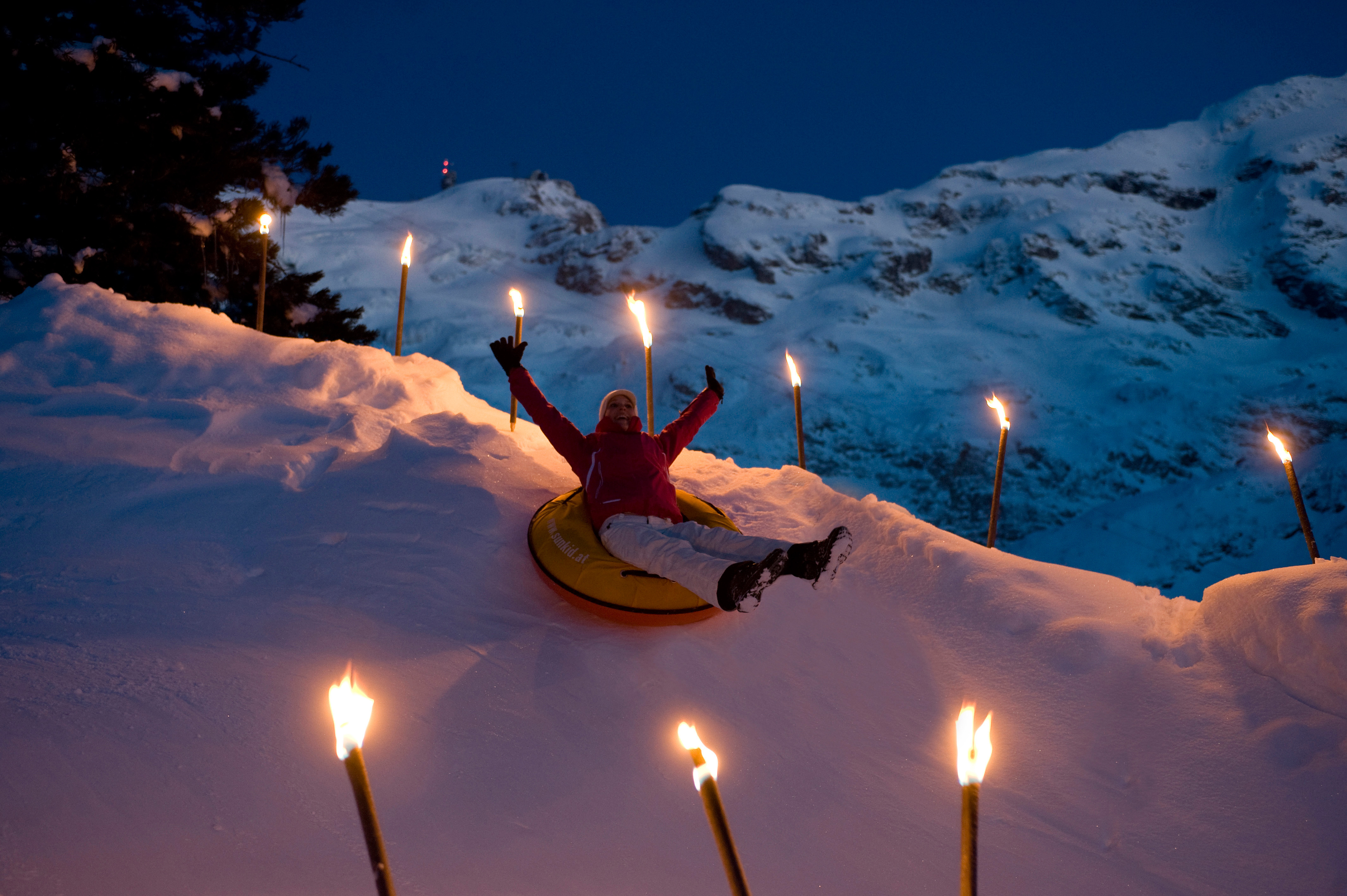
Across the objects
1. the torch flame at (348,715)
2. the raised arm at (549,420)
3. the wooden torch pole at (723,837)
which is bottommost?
the raised arm at (549,420)

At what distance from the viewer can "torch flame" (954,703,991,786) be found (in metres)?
1.09

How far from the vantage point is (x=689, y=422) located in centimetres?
407

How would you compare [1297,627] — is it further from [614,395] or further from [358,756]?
[358,756]

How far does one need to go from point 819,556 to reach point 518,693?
114 cm

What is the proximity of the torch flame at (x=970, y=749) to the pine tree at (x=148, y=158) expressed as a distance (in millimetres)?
7906

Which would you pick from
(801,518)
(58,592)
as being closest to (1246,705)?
(801,518)

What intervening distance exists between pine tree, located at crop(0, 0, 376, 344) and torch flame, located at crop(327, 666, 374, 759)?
24.0ft

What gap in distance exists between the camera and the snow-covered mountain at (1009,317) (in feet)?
78.9

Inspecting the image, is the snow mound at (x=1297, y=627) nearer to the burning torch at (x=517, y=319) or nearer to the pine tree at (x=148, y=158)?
the burning torch at (x=517, y=319)

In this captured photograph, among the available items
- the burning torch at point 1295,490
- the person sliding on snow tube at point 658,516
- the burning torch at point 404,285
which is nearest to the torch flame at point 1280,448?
the burning torch at point 1295,490

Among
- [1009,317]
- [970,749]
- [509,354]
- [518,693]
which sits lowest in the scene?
[1009,317]

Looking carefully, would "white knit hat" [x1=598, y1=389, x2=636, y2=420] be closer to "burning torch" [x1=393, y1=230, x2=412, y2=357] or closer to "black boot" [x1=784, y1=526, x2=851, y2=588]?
"burning torch" [x1=393, y1=230, x2=412, y2=357]

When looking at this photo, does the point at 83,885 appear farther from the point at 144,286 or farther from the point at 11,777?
the point at 144,286

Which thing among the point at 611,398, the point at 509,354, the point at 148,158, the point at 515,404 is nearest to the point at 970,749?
the point at 611,398
